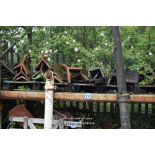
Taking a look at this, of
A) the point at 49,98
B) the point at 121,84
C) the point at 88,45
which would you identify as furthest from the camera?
the point at 88,45

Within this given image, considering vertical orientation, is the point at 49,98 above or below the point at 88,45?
below

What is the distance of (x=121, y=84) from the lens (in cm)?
315

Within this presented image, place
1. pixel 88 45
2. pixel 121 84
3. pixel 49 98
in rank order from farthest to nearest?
pixel 88 45 < pixel 49 98 < pixel 121 84

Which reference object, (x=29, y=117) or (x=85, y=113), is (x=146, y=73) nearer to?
(x=85, y=113)

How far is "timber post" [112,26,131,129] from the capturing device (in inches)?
122

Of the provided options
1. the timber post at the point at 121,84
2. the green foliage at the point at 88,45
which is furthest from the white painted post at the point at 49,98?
the timber post at the point at 121,84

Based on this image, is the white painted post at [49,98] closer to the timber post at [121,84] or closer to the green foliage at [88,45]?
the green foliage at [88,45]

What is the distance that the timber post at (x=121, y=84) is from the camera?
3100 millimetres
